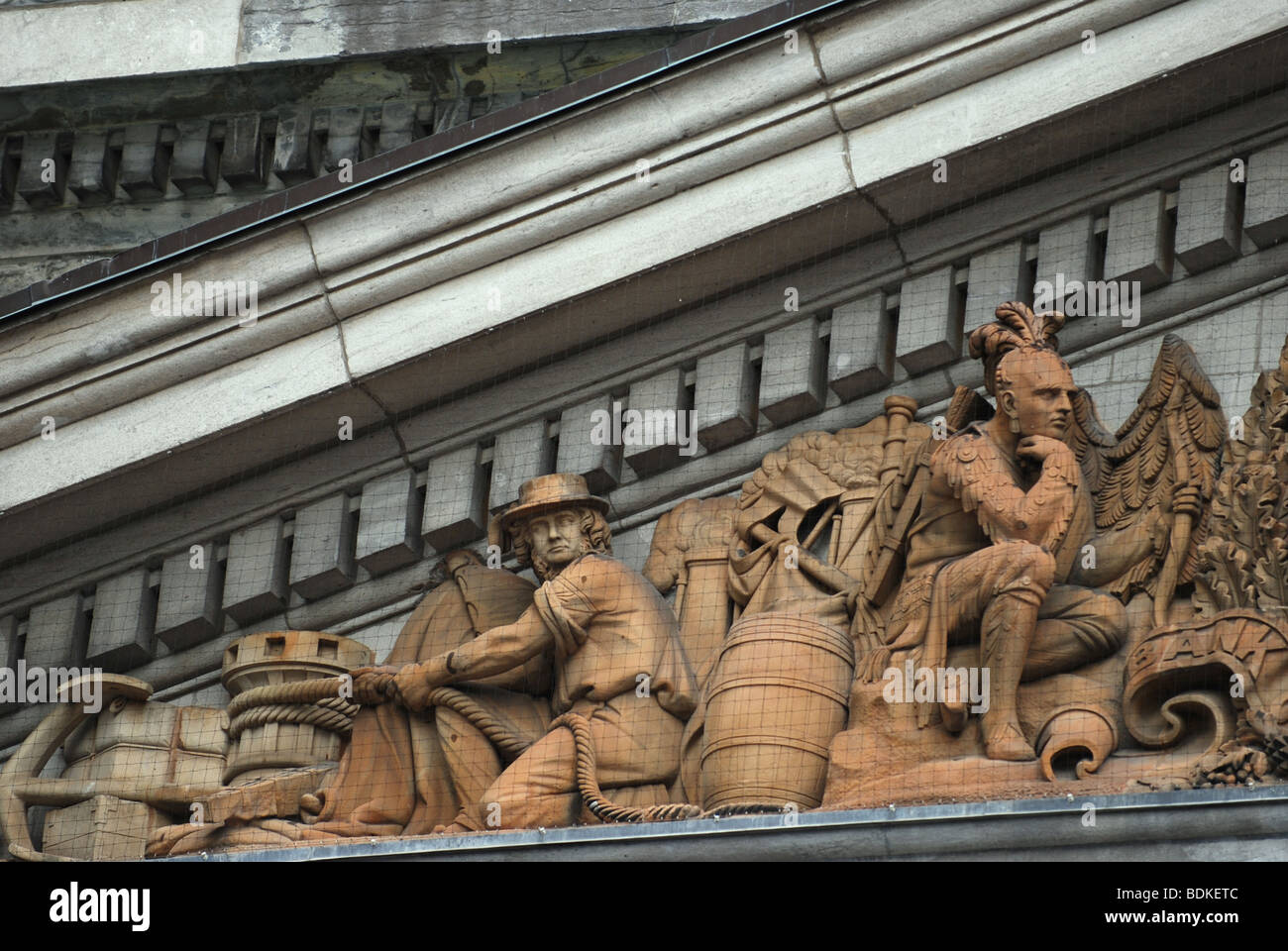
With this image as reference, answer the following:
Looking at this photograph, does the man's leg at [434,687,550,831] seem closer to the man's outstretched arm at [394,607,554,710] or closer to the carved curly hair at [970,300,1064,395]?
the man's outstretched arm at [394,607,554,710]

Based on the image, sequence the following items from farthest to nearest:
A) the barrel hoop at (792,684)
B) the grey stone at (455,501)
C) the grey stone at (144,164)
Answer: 1. the grey stone at (144,164)
2. the grey stone at (455,501)
3. the barrel hoop at (792,684)

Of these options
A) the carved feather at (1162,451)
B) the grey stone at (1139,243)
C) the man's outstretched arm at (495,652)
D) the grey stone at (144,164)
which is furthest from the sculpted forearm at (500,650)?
the grey stone at (144,164)

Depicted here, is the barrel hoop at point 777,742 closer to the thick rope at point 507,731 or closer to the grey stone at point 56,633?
the thick rope at point 507,731

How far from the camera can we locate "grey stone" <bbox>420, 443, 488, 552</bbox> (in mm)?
8984

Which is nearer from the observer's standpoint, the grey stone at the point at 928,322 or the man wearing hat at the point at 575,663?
the man wearing hat at the point at 575,663

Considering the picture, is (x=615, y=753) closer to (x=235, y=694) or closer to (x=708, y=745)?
(x=708, y=745)

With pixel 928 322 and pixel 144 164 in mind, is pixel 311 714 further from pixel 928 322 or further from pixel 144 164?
pixel 144 164

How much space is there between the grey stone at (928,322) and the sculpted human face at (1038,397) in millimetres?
485

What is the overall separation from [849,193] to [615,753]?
1.81 metres

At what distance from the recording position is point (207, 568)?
9203 mm

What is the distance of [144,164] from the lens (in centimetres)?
1171

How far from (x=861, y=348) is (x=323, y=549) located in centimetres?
176

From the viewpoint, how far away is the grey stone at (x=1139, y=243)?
28.0 feet
